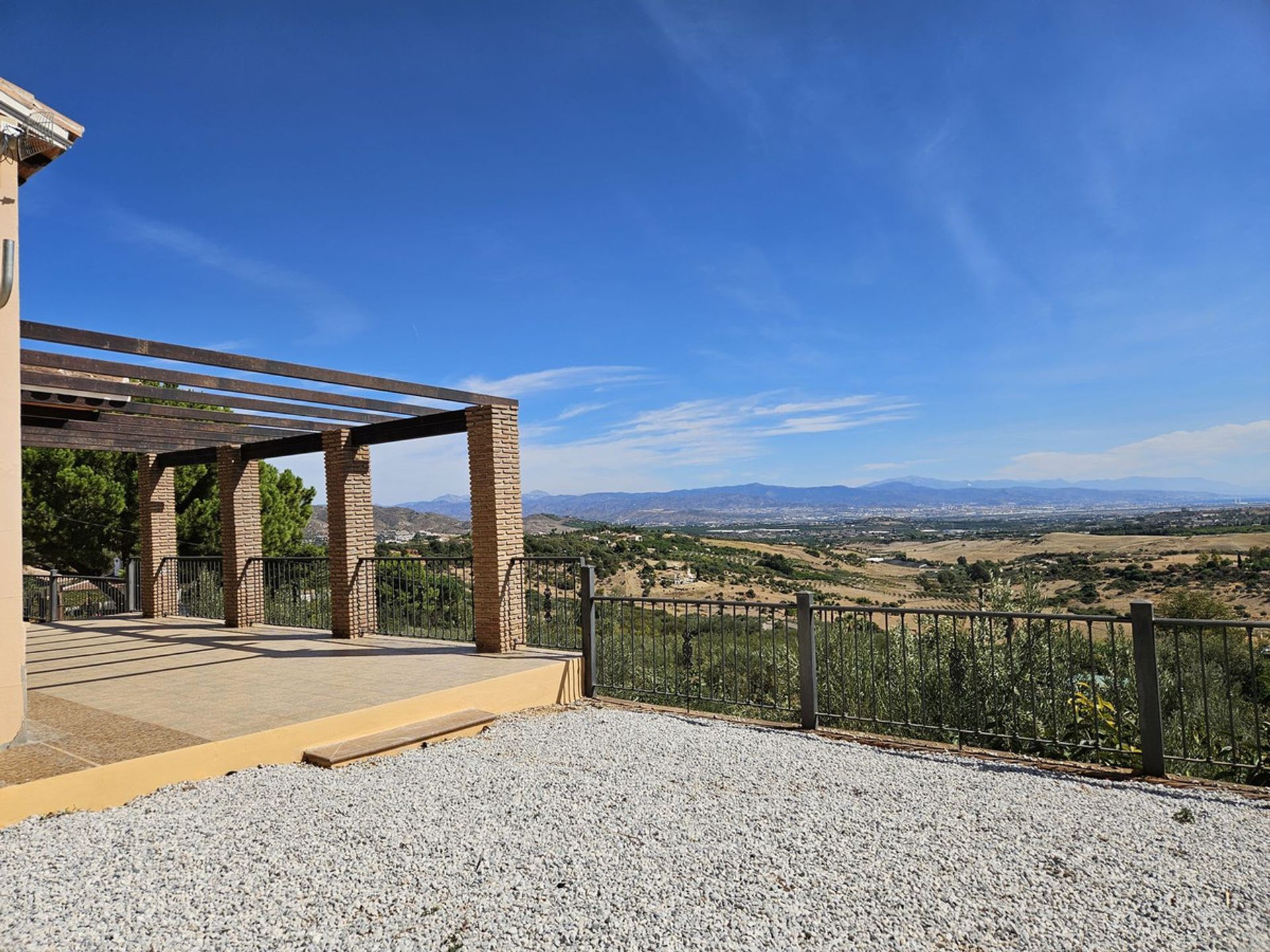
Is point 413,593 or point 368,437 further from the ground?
point 368,437

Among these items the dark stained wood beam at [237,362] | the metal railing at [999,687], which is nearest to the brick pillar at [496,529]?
the dark stained wood beam at [237,362]

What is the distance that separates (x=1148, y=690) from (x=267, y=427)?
35.4ft

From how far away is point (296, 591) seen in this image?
12.8 meters

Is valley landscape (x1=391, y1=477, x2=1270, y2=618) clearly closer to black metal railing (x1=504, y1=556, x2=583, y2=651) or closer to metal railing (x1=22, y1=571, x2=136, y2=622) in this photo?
black metal railing (x1=504, y1=556, x2=583, y2=651)

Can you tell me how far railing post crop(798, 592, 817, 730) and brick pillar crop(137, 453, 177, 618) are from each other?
1204cm

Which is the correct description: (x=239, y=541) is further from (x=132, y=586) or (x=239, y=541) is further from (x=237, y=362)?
(x=237, y=362)

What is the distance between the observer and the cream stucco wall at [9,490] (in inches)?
175

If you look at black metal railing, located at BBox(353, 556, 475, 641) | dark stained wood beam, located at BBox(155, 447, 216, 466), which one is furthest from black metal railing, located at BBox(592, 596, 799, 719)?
dark stained wood beam, located at BBox(155, 447, 216, 466)

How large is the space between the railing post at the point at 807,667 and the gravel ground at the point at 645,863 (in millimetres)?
1076

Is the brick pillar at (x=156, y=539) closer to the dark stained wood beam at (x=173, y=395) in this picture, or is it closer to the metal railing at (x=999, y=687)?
the dark stained wood beam at (x=173, y=395)

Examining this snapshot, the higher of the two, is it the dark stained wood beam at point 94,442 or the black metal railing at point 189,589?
Answer: the dark stained wood beam at point 94,442

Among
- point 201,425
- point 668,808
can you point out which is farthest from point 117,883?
point 201,425

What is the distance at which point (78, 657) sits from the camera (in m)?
8.73

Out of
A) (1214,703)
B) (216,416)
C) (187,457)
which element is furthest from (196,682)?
(1214,703)
